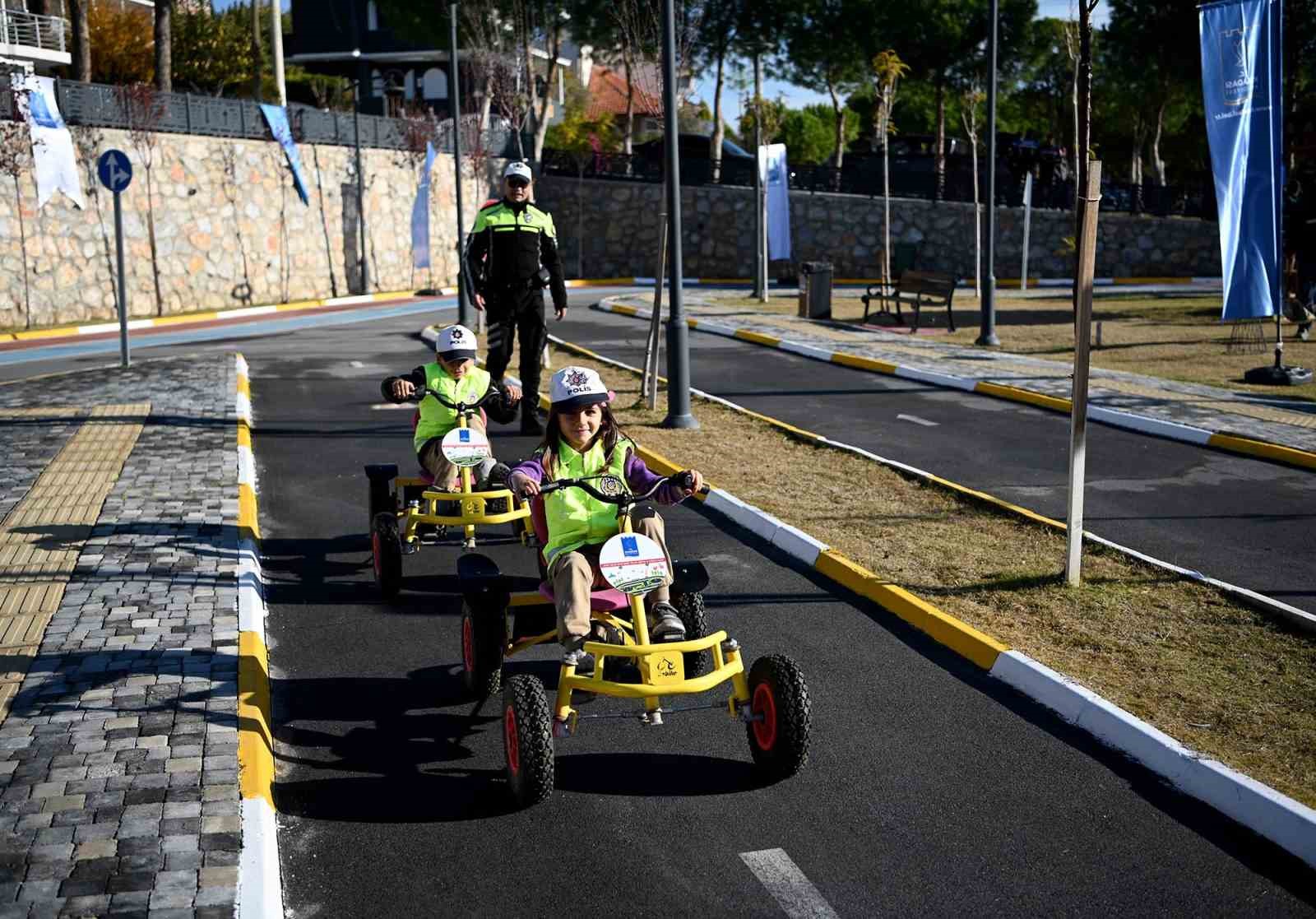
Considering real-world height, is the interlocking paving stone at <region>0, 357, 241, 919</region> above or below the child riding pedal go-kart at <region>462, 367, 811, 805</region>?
below

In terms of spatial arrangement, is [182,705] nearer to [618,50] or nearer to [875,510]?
[875,510]

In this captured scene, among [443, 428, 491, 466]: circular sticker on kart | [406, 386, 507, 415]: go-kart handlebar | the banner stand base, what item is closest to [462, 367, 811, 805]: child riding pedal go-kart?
[443, 428, 491, 466]: circular sticker on kart

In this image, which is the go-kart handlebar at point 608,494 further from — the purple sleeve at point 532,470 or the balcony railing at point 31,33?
the balcony railing at point 31,33

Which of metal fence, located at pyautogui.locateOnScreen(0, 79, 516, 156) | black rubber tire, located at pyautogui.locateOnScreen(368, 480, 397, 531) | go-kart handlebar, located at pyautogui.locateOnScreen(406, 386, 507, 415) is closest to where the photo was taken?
black rubber tire, located at pyautogui.locateOnScreen(368, 480, 397, 531)

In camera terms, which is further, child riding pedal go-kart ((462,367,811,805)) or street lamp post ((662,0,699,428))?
street lamp post ((662,0,699,428))

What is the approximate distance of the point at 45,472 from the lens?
34.3ft

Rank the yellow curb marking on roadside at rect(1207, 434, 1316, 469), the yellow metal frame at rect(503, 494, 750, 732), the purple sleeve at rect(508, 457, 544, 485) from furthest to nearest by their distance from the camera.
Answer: the yellow curb marking on roadside at rect(1207, 434, 1316, 469) → the purple sleeve at rect(508, 457, 544, 485) → the yellow metal frame at rect(503, 494, 750, 732)

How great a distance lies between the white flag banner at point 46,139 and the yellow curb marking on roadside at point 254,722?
2213 centimetres

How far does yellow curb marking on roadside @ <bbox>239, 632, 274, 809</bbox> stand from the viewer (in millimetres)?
4816

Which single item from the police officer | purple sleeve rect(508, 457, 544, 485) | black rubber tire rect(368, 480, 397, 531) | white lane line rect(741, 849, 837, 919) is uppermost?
the police officer

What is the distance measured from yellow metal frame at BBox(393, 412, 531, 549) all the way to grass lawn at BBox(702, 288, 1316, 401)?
9.93 meters

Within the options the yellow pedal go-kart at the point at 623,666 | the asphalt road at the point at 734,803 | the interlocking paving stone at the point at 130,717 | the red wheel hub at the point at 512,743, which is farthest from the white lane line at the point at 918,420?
the red wheel hub at the point at 512,743

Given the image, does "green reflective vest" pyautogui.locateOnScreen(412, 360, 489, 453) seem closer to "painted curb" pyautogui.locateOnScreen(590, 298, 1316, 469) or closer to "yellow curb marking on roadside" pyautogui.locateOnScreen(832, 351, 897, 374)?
"painted curb" pyautogui.locateOnScreen(590, 298, 1316, 469)

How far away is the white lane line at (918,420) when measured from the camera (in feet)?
43.5
